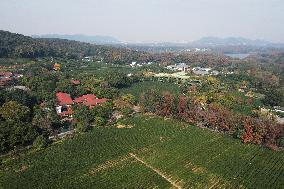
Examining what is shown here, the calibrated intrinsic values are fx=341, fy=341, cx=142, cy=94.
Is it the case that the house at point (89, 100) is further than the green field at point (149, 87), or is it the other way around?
the green field at point (149, 87)

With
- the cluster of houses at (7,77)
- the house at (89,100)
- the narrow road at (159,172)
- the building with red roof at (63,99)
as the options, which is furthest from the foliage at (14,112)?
the cluster of houses at (7,77)

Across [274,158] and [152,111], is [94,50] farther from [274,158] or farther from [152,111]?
[274,158]

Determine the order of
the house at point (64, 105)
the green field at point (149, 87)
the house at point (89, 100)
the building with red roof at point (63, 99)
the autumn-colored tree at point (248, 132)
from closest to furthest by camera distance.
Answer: the autumn-colored tree at point (248, 132), the house at point (64, 105), the building with red roof at point (63, 99), the house at point (89, 100), the green field at point (149, 87)

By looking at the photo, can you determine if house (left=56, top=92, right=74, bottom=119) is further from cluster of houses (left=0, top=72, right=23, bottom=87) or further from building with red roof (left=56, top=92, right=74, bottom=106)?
cluster of houses (left=0, top=72, right=23, bottom=87)

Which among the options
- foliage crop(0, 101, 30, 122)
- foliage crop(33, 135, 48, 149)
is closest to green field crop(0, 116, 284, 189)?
foliage crop(33, 135, 48, 149)

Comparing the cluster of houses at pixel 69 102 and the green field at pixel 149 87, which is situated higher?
the cluster of houses at pixel 69 102

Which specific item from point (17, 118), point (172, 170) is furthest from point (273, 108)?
point (17, 118)

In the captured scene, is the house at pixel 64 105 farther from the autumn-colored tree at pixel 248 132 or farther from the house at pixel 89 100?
the autumn-colored tree at pixel 248 132
